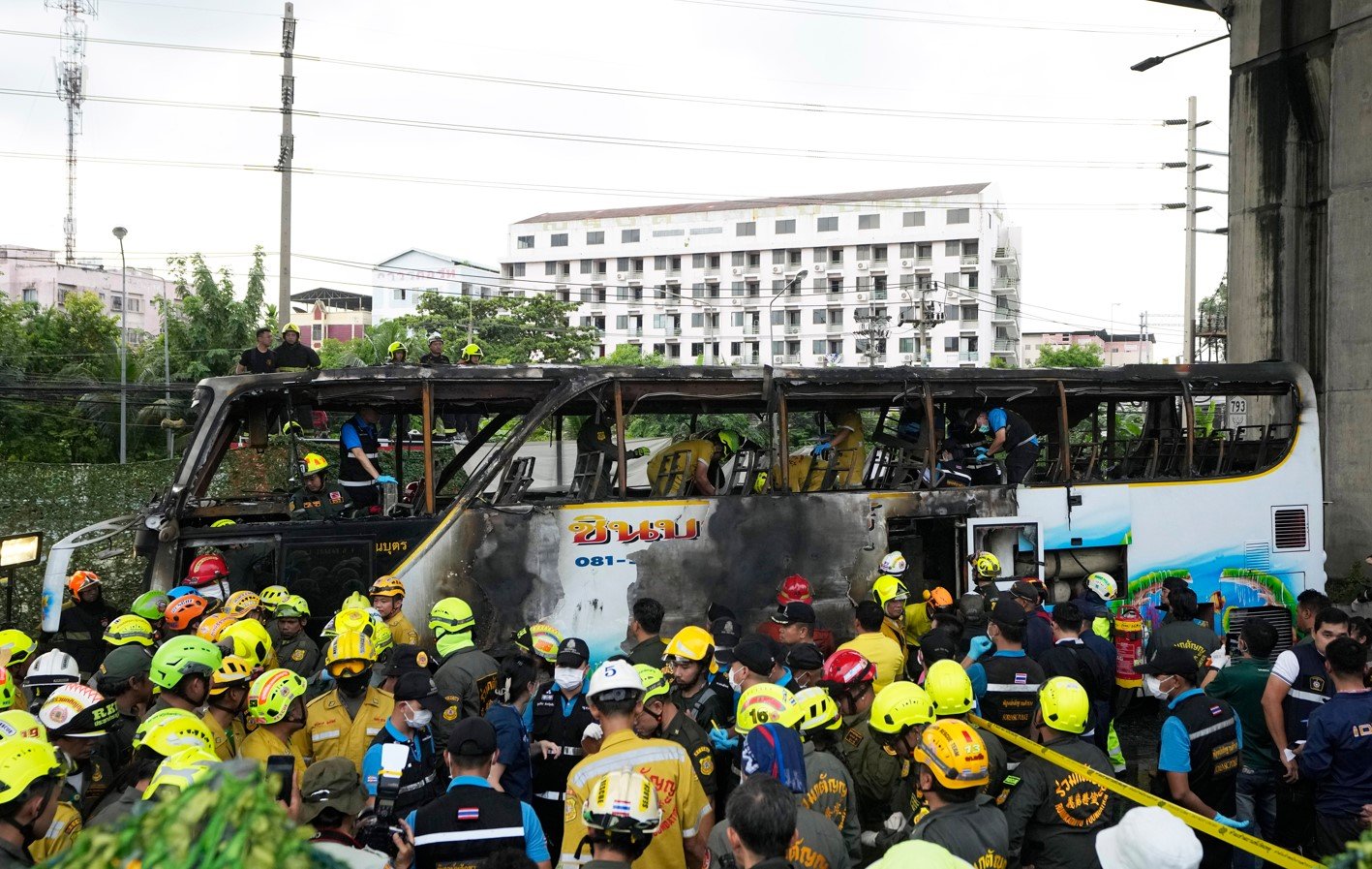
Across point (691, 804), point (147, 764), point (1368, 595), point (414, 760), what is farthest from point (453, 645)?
point (1368, 595)

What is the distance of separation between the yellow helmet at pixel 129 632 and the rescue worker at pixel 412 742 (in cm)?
262

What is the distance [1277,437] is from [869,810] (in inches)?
346

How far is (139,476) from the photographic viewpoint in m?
15.8

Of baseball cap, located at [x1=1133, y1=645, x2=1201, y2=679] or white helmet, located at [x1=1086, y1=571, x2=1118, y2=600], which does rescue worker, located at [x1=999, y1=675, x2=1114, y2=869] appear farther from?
white helmet, located at [x1=1086, y1=571, x2=1118, y2=600]

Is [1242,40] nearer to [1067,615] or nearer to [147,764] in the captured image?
[1067,615]

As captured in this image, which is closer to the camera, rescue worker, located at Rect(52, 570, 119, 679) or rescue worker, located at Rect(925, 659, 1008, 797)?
rescue worker, located at Rect(925, 659, 1008, 797)

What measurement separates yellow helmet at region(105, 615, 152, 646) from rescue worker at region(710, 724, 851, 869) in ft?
14.3

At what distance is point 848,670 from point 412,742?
2.14m

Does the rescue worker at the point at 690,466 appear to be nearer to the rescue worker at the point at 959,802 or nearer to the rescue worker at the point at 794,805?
the rescue worker at the point at 794,805

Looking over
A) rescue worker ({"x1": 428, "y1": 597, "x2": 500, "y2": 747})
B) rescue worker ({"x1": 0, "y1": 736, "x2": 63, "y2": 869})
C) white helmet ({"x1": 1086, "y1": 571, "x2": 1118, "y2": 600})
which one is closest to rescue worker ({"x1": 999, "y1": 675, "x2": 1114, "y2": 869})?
rescue worker ({"x1": 428, "y1": 597, "x2": 500, "y2": 747})

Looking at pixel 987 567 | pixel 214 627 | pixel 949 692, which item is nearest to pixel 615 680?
pixel 949 692

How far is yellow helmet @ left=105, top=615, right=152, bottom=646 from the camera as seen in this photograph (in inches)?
267

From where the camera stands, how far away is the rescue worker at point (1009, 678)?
584 cm

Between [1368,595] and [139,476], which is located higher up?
[139,476]
